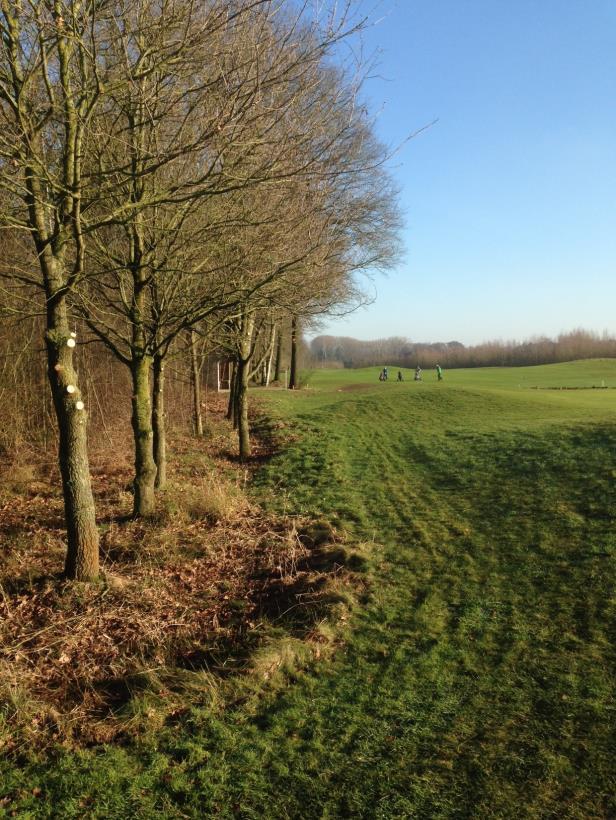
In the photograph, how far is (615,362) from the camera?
51.2 m

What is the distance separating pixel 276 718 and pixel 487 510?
606 centimetres

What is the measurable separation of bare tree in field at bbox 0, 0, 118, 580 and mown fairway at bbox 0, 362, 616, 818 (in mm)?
3053

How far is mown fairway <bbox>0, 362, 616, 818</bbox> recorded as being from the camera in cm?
354

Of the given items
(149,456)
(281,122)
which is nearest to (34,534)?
(149,456)

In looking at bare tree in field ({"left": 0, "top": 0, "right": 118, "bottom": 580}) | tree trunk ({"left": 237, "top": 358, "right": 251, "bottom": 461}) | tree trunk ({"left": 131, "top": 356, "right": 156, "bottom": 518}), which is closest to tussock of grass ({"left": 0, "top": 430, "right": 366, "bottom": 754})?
tree trunk ({"left": 131, "top": 356, "right": 156, "bottom": 518})

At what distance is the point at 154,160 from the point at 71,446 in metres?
3.45

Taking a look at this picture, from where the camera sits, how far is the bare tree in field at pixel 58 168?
5.12 metres

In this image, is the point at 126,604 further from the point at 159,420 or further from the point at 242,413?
the point at 242,413

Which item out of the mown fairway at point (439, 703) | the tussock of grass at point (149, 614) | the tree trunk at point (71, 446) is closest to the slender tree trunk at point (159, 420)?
the tussock of grass at point (149, 614)

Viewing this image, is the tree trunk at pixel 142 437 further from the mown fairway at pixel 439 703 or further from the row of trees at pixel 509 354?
the row of trees at pixel 509 354

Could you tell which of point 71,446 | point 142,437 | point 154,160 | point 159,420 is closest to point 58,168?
point 154,160

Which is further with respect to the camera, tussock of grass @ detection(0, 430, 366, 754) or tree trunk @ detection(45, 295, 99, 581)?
tree trunk @ detection(45, 295, 99, 581)

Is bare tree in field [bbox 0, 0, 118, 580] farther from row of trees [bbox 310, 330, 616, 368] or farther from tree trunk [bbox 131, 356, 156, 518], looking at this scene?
row of trees [bbox 310, 330, 616, 368]

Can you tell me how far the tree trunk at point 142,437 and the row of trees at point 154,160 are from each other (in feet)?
0.08
